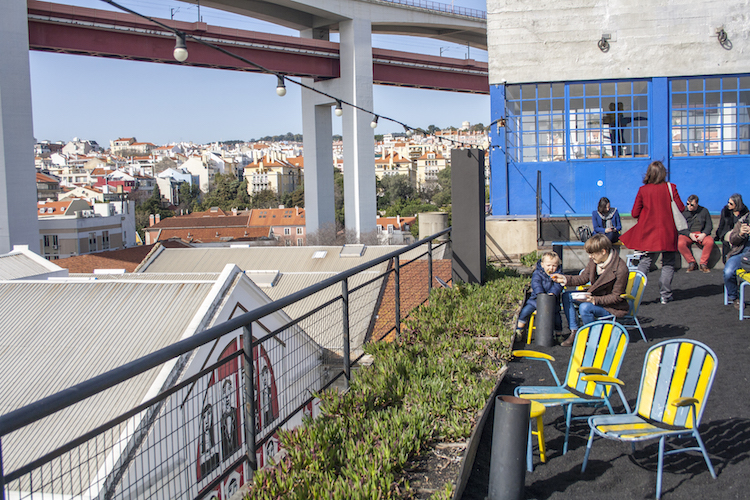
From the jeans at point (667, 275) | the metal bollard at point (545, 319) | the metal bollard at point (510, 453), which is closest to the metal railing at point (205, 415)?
the metal bollard at point (510, 453)

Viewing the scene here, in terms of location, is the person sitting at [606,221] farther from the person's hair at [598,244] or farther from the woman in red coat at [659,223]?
the person's hair at [598,244]

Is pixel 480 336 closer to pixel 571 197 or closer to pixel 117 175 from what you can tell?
pixel 571 197

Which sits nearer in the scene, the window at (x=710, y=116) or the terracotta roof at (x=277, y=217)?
the window at (x=710, y=116)

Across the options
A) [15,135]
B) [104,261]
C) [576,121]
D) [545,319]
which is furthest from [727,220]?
[104,261]

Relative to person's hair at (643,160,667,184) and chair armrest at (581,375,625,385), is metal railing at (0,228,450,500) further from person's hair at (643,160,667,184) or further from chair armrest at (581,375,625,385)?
person's hair at (643,160,667,184)

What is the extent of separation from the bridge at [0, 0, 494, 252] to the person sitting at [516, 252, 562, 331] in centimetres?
3090

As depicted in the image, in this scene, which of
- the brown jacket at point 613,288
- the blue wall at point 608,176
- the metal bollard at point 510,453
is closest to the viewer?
the metal bollard at point 510,453

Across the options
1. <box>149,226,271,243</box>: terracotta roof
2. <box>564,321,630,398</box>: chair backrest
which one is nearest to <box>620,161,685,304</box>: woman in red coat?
<box>564,321,630,398</box>: chair backrest

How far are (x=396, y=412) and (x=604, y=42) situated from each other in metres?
12.6

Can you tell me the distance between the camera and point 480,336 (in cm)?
610

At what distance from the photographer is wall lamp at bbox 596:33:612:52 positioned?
14.0 m

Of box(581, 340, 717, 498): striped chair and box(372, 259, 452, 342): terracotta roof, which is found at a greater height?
box(581, 340, 717, 498): striped chair

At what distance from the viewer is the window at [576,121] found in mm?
14570

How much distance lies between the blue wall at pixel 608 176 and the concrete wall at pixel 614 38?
2.11 ft
